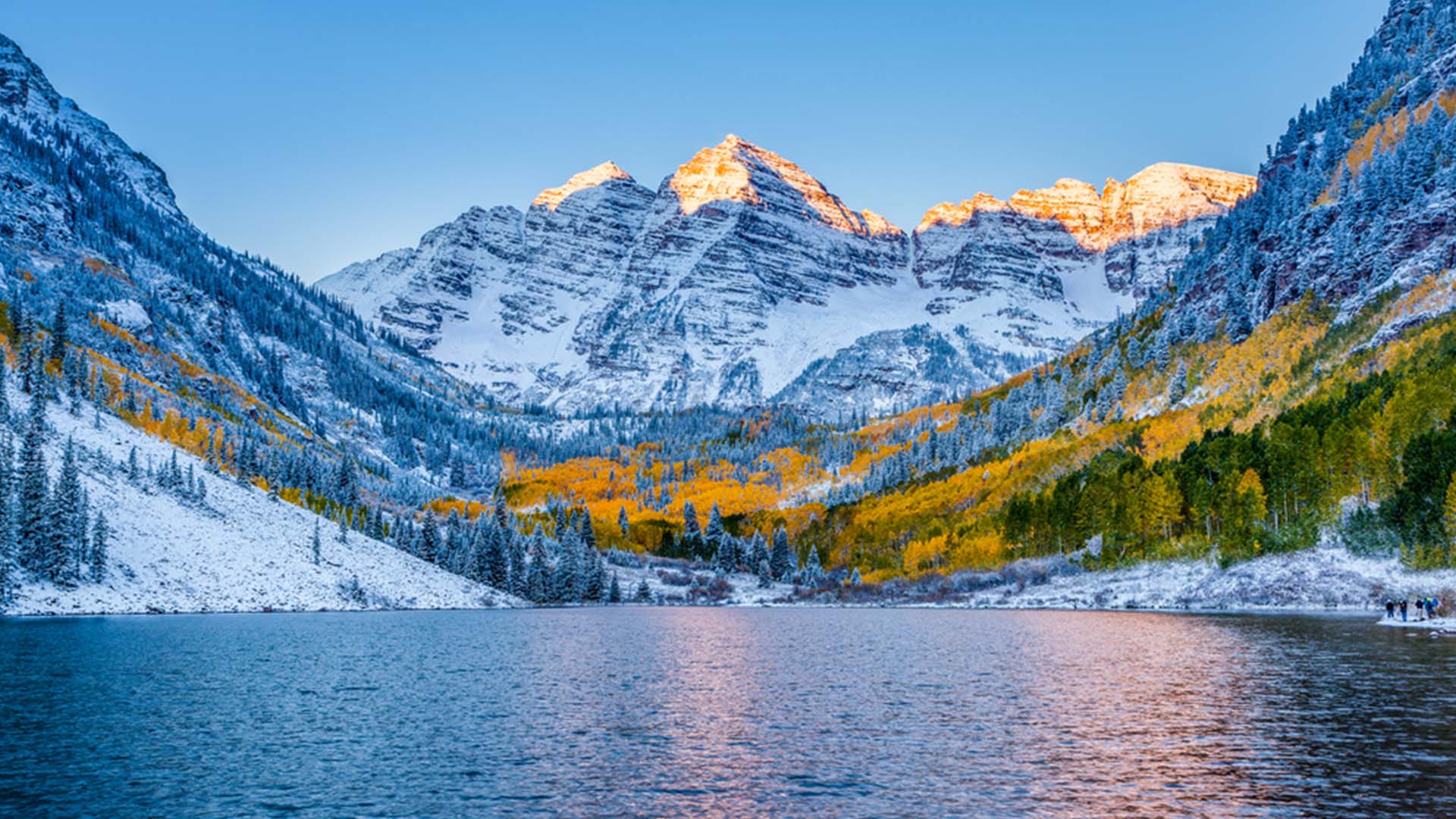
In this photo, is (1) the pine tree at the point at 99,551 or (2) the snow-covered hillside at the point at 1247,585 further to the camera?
(1) the pine tree at the point at 99,551

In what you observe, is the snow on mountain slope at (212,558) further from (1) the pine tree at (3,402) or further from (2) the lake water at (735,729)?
(2) the lake water at (735,729)

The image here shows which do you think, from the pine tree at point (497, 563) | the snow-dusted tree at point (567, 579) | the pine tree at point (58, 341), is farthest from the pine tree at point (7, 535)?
the snow-dusted tree at point (567, 579)

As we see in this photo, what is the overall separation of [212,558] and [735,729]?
117379mm

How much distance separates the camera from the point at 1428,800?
1101 inches

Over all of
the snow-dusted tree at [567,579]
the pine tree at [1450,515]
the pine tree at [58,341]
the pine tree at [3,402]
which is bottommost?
the snow-dusted tree at [567,579]

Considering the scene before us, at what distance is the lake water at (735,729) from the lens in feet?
99.5

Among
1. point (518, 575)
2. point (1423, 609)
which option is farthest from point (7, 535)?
point (1423, 609)

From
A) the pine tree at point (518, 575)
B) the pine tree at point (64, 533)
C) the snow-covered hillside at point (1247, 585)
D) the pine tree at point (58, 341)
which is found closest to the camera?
the pine tree at point (64, 533)

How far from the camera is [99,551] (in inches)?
4641

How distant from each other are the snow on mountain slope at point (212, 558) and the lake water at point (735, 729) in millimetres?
43162

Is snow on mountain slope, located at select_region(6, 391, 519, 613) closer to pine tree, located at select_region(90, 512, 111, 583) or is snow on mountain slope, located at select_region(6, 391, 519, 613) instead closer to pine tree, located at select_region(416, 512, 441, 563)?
pine tree, located at select_region(90, 512, 111, 583)

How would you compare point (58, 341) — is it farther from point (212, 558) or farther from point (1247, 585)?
point (1247, 585)

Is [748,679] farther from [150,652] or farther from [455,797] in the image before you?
[150,652]

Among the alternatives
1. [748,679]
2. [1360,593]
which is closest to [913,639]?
[748,679]
